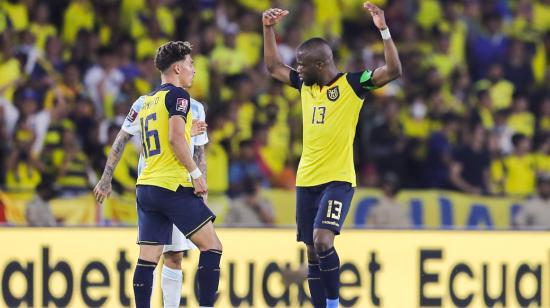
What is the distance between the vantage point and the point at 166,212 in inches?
368

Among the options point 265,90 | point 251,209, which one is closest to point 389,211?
point 251,209

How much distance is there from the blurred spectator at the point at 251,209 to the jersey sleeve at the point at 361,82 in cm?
473

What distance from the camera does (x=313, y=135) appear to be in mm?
10062

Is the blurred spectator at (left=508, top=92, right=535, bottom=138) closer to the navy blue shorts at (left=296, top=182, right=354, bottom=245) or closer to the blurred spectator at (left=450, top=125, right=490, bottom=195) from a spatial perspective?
the blurred spectator at (left=450, top=125, right=490, bottom=195)

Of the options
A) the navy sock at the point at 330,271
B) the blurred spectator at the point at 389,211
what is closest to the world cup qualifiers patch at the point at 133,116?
the navy sock at the point at 330,271

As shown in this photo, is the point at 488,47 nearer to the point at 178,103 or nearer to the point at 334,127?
the point at 334,127

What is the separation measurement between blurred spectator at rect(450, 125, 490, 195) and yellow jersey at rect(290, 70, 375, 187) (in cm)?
621

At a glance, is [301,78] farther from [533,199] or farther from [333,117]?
[533,199]

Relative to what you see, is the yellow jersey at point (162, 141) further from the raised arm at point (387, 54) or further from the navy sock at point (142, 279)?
the raised arm at point (387, 54)

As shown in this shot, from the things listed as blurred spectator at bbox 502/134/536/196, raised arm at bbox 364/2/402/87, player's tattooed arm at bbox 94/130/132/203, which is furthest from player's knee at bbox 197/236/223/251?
blurred spectator at bbox 502/134/536/196

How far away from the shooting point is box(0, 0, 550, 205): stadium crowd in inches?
606

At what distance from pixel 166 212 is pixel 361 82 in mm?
1758

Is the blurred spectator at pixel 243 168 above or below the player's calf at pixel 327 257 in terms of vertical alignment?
above

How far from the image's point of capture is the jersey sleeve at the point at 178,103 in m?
9.22
